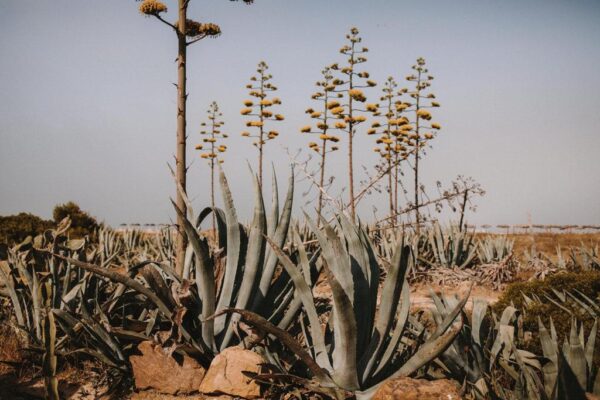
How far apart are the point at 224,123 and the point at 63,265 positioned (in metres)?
12.4

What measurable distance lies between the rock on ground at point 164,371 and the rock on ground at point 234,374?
0.14 m

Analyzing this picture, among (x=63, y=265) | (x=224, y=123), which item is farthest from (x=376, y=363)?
(x=224, y=123)

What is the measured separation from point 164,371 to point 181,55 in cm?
306

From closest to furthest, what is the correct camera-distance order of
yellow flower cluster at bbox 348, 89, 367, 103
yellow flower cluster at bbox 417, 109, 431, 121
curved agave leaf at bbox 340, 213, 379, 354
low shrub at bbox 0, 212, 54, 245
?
curved agave leaf at bbox 340, 213, 379, 354 < yellow flower cluster at bbox 348, 89, 367, 103 < low shrub at bbox 0, 212, 54, 245 < yellow flower cluster at bbox 417, 109, 431, 121

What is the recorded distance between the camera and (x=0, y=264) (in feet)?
13.7

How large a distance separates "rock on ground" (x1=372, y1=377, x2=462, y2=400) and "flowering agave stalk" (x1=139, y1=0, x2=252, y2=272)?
2.34 m

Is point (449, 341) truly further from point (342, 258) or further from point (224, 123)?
point (224, 123)

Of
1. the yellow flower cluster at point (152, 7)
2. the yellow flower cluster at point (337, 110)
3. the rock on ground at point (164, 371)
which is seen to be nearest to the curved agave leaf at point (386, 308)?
the rock on ground at point (164, 371)

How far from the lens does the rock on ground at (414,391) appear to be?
2432mm

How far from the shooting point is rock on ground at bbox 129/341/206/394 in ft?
9.97

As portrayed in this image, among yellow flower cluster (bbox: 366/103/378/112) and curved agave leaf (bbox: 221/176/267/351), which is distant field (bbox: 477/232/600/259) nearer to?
yellow flower cluster (bbox: 366/103/378/112)

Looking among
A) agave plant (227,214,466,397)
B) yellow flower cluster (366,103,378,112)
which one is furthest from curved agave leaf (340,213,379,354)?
yellow flower cluster (366,103,378,112)

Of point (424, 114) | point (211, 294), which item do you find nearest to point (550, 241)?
point (424, 114)

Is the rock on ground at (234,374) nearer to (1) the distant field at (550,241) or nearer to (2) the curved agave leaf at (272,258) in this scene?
(2) the curved agave leaf at (272,258)
